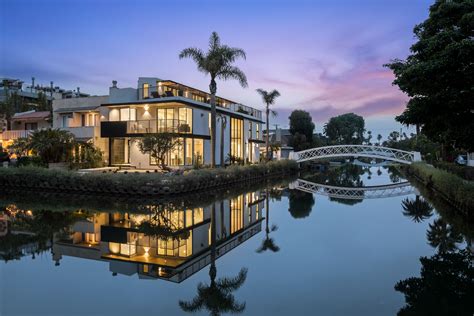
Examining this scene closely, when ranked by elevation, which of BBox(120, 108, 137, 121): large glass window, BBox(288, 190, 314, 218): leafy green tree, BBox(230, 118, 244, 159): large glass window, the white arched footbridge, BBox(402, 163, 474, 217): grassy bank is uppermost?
BBox(120, 108, 137, 121): large glass window

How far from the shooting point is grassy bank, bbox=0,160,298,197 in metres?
19.0

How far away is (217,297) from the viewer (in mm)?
6406

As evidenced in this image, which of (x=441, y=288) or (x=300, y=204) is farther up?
(x=300, y=204)

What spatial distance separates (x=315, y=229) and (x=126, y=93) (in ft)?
76.2

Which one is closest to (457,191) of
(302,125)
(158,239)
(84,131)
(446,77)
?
(446,77)

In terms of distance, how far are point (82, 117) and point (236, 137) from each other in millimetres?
15102

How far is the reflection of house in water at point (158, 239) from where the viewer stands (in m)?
8.20

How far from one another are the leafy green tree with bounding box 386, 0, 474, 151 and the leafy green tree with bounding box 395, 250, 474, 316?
5663mm

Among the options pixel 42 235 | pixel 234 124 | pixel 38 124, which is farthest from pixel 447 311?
pixel 38 124

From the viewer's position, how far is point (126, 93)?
99.8 feet

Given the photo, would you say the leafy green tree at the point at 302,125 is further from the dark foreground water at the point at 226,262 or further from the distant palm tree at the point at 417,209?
the dark foreground water at the point at 226,262

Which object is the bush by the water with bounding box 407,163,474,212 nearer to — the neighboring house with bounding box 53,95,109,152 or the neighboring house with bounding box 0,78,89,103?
the neighboring house with bounding box 53,95,109,152

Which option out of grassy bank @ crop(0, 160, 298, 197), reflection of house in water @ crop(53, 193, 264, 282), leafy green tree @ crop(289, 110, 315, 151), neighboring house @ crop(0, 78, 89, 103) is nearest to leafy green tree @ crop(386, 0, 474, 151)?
reflection of house in water @ crop(53, 193, 264, 282)

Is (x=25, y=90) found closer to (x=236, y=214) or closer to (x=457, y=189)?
(x=236, y=214)
